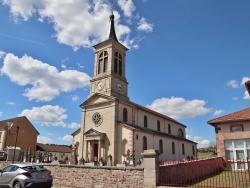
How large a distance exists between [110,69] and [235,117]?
18592mm

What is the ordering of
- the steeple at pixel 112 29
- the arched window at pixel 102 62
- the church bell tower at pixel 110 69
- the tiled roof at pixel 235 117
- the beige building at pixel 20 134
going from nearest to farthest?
the tiled roof at pixel 235 117, the church bell tower at pixel 110 69, the arched window at pixel 102 62, the steeple at pixel 112 29, the beige building at pixel 20 134

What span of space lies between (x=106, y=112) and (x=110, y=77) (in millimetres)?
5105

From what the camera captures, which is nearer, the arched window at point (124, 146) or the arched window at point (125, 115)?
the arched window at point (124, 146)

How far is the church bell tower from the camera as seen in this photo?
32.2m

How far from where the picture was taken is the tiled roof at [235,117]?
Result: 1822cm

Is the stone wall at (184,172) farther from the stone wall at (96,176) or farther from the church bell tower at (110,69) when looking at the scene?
the church bell tower at (110,69)

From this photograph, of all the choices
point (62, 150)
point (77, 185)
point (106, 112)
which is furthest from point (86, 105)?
point (62, 150)

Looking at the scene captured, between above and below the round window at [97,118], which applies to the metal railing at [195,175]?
below

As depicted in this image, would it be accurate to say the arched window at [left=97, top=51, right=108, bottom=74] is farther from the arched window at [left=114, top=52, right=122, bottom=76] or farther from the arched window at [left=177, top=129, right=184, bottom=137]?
the arched window at [left=177, top=129, right=184, bottom=137]

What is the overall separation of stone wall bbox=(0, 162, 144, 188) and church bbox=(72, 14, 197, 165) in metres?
9.86

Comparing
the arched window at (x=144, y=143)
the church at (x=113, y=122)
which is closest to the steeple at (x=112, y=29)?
the church at (x=113, y=122)

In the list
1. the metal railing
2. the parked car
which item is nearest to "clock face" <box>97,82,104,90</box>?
the metal railing

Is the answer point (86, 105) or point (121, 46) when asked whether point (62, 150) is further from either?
point (121, 46)

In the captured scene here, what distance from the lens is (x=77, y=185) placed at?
571 inches
